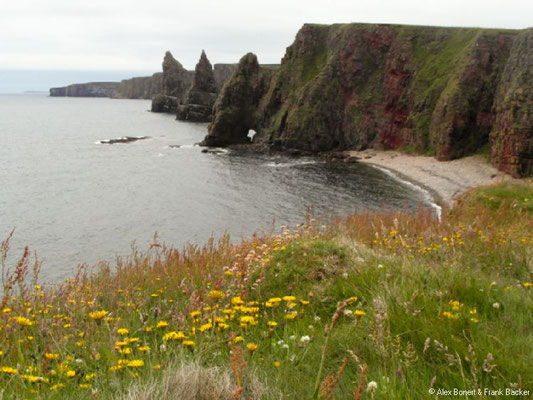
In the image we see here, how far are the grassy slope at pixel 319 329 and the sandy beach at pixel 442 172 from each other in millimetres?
35349

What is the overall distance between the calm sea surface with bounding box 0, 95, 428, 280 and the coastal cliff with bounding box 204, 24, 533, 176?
33.9ft

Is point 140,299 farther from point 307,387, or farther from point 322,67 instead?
point 322,67

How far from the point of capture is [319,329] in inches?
196

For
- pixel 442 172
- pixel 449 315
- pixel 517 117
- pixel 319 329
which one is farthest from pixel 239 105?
pixel 449 315

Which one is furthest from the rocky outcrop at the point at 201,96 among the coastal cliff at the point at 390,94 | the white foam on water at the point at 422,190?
the white foam on water at the point at 422,190

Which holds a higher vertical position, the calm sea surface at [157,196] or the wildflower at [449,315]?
the wildflower at [449,315]

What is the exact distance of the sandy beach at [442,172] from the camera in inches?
1773

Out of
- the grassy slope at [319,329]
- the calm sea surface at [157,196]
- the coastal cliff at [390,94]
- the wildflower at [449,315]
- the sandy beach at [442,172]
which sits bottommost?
the calm sea surface at [157,196]

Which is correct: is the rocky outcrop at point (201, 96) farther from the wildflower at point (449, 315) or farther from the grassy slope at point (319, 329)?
the wildflower at point (449, 315)

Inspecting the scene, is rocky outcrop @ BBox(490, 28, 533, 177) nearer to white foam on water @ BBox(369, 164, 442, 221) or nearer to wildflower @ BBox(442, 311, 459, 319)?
white foam on water @ BBox(369, 164, 442, 221)

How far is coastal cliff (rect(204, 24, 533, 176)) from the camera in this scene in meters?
51.4

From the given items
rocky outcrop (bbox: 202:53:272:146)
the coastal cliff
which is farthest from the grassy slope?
rocky outcrop (bbox: 202:53:272:146)

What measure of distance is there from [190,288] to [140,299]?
0.78 m

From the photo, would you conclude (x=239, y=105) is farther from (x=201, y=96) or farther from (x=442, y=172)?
(x=201, y=96)
